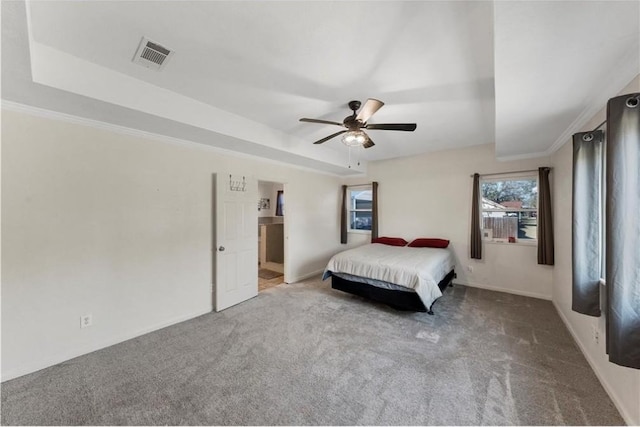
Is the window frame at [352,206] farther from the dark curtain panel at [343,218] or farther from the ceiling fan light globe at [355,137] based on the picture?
the ceiling fan light globe at [355,137]

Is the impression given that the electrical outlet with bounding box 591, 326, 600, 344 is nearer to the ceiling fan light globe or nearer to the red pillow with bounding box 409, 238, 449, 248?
the red pillow with bounding box 409, 238, 449, 248

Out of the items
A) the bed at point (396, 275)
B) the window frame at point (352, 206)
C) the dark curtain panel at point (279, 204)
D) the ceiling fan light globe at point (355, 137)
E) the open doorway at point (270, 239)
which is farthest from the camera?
the dark curtain panel at point (279, 204)

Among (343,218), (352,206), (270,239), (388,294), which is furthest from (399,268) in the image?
(270,239)

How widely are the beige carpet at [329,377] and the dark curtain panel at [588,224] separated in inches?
26.6

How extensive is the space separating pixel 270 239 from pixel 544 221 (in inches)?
210

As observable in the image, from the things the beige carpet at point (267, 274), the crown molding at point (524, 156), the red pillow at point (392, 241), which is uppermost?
the crown molding at point (524, 156)

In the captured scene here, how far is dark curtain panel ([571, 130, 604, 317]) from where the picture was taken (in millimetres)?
1993

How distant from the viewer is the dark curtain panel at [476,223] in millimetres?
4188

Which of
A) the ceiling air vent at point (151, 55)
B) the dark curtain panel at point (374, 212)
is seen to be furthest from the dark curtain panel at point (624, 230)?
the dark curtain panel at point (374, 212)

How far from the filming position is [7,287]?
2.02 metres

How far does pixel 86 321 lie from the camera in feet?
7.80

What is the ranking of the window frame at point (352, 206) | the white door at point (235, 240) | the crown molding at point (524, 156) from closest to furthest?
the white door at point (235, 240), the crown molding at point (524, 156), the window frame at point (352, 206)

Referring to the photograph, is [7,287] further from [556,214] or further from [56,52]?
[556,214]

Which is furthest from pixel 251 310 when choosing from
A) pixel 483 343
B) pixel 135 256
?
pixel 483 343
